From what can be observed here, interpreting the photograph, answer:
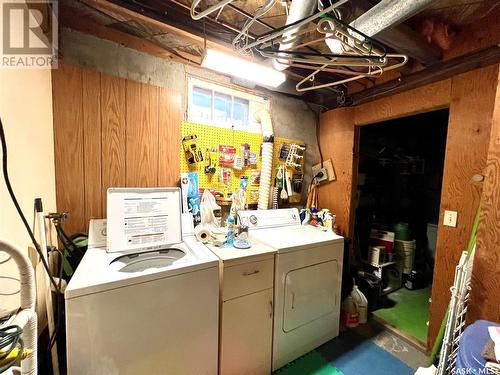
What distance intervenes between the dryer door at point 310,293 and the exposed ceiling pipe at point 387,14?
1738 mm

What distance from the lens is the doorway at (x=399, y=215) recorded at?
107 inches

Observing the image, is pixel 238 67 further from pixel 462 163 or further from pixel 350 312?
pixel 350 312

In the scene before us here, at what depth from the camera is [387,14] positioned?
122cm

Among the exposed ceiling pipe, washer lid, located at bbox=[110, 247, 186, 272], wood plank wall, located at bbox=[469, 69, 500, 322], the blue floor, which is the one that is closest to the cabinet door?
the blue floor

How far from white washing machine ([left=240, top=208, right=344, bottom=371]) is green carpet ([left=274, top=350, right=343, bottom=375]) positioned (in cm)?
4

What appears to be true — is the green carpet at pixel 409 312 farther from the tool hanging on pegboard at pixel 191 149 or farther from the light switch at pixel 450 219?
the tool hanging on pegboard at pixel 191 149

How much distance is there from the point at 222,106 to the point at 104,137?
1133 mm

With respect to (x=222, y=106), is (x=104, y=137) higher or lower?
lower

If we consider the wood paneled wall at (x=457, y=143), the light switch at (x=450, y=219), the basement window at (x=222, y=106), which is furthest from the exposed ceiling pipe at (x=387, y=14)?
the light switch at (x=450, y=219)

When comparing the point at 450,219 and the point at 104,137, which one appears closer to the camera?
the point at 104,137

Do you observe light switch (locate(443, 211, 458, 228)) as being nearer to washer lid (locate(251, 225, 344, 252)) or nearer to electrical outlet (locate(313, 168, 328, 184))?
washer lid (locate(251, 225, 344, 252))

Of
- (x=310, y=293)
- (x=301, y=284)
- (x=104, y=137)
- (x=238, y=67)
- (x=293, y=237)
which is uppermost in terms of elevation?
(x=238, y=67)

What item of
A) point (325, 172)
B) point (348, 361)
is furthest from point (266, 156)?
point (348, 361)

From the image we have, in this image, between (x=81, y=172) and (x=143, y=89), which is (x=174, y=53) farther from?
(x=81, y=172)
